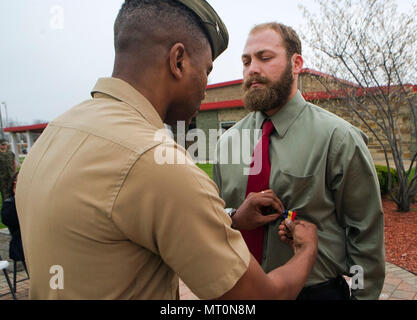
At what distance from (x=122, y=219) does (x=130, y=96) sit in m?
0.48

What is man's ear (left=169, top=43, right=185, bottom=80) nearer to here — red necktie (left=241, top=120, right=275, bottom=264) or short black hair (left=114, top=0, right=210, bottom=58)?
short black hair (left=114, top=0, right=210, bottom=58)

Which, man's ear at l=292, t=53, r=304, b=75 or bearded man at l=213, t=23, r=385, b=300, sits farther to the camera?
man's ear at l=292, t=53, r=304, b=75

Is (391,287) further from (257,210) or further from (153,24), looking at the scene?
(153,24)

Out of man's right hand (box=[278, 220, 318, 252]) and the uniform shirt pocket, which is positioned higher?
the uniform shirt pocket

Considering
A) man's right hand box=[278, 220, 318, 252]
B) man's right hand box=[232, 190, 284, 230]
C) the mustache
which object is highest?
the mustache

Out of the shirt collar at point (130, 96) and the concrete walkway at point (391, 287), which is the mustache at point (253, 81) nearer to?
the shirt collar at point (130, 96)

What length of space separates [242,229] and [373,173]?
831mm

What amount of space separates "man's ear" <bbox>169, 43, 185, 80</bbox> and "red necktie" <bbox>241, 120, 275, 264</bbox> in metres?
0.93

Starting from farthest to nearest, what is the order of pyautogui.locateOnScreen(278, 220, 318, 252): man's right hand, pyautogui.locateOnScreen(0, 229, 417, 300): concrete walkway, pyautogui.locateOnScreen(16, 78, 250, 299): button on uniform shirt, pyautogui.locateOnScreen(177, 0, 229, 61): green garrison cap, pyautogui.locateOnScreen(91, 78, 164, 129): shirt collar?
pyautogui.locateOnScreen(0, 229, 417, 300): concrete walkway
pyautogui.locateOnScreen(278, 220, 318, 252): man's right hand
pyautogui.locateOnScreen(177, 0, 229, 61): green garrison cap
pyautogui.locateOnScreen(91, 78, 164, 129): shirt collar
pyautogui.locateOnScreen(16, 78, 250, 299): button on uniform shirt

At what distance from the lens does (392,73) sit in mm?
6520

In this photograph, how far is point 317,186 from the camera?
1772 mm

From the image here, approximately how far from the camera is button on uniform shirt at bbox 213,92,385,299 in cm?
177

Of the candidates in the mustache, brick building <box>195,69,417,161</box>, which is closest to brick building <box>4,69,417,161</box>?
brick building <box>195,69,417,161</box>

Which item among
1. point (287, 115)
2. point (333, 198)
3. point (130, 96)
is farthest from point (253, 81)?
point (130, 96)
